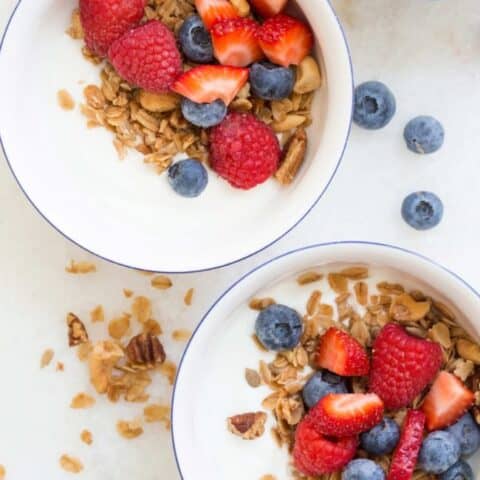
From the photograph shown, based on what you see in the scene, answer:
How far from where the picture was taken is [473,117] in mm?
1325

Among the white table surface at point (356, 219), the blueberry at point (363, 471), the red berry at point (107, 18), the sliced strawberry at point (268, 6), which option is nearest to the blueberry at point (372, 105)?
the white table surface at point (356, 219)

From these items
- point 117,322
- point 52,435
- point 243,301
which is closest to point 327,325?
point 243,301

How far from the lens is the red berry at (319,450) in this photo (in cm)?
120

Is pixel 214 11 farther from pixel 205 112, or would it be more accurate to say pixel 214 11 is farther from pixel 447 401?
pixel 447 401

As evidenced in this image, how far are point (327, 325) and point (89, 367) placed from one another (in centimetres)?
31

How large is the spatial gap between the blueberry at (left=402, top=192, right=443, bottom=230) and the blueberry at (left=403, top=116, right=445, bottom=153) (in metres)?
0.06

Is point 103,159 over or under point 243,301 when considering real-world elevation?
over

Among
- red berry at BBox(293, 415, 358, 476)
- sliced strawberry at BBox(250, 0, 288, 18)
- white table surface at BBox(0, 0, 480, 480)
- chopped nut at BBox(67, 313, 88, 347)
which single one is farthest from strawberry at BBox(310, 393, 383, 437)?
sliced strawberry at BBox(250, 0, 288, 18)

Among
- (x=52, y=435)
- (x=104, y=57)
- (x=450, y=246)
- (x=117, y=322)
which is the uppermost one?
(x=104, y=57)

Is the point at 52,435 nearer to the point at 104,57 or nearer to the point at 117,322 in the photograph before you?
the point at 117,322

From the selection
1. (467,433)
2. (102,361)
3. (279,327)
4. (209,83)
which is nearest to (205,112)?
(209,83)

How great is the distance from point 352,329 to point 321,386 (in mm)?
77

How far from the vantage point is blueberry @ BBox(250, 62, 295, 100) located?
1190mm

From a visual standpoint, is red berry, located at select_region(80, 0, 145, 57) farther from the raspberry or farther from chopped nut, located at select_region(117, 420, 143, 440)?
chopped nut, located at select_region(117, 420, 143, 440)
